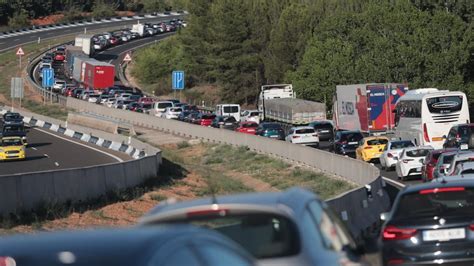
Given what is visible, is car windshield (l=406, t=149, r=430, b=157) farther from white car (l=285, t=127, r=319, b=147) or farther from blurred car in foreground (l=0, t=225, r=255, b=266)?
blurred car in foreground (l=0, t=225, r=255, b=266)

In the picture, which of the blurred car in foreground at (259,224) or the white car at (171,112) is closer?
the blurred car in foreground at (259,224)

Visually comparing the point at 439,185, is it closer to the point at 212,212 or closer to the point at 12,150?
the point at 212,212

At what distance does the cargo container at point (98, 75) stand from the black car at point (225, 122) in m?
31.6

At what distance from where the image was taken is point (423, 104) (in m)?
49.2

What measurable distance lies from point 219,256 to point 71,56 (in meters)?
118

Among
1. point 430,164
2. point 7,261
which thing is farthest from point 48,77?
point 7,261

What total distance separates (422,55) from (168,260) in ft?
260

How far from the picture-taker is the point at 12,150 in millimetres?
54531

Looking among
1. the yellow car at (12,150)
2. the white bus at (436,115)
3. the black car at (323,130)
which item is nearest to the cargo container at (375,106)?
the black car at (323,130)

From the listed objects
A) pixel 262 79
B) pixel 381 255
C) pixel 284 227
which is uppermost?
pixel 284 227

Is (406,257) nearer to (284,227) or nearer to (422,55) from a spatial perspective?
(284,227)

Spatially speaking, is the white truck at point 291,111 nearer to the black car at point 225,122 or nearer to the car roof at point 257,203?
the black car at point 225,122

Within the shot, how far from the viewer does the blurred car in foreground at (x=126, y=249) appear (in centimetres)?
557

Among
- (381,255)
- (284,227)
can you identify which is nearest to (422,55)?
(381,255)
